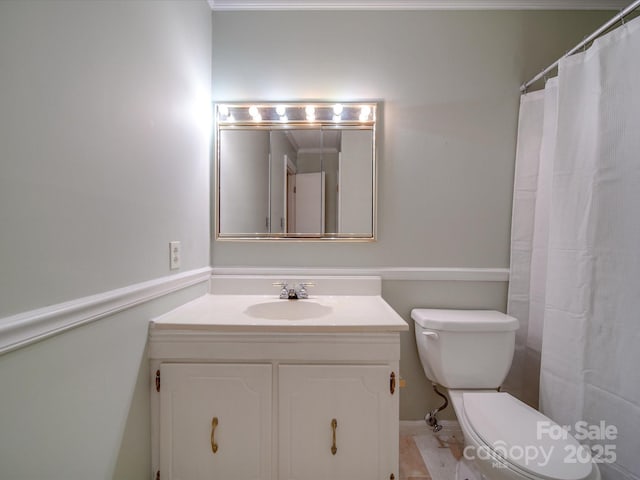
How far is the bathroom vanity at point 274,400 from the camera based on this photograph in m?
1.03

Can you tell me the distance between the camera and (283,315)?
1.41 m

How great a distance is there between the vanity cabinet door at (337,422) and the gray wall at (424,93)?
54 centimetres

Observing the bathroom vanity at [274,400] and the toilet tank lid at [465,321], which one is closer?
the bathroom vanity at [274,400]

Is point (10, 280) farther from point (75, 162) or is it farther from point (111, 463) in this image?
point (111, 463)

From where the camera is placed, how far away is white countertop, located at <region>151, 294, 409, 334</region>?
3.38 ft

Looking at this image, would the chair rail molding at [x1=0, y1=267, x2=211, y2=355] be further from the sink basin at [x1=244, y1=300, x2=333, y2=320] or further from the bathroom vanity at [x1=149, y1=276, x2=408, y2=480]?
the sink basin at [x1=244, y1=300, x2=333, y2=320]

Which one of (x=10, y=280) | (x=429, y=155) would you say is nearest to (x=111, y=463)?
(x=10, y=280)

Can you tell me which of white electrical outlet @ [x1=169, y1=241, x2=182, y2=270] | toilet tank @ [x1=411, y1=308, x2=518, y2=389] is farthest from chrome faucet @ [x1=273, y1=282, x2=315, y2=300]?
toilet tank @ [x1=411, y1=308, x2=518, y2=389]

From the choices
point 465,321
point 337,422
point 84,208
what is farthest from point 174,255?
point 465,321

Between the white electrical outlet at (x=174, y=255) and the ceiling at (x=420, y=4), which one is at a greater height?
the ceiling at (x=420, y=4)

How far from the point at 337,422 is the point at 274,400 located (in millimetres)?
249

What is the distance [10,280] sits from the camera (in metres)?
0.56

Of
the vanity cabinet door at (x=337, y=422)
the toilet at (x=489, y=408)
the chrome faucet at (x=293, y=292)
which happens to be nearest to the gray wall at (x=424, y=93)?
the toilet at (x=489, y=408)

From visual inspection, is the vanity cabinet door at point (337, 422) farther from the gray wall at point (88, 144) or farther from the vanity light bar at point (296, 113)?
the vanity light bar at point (296, 113)
